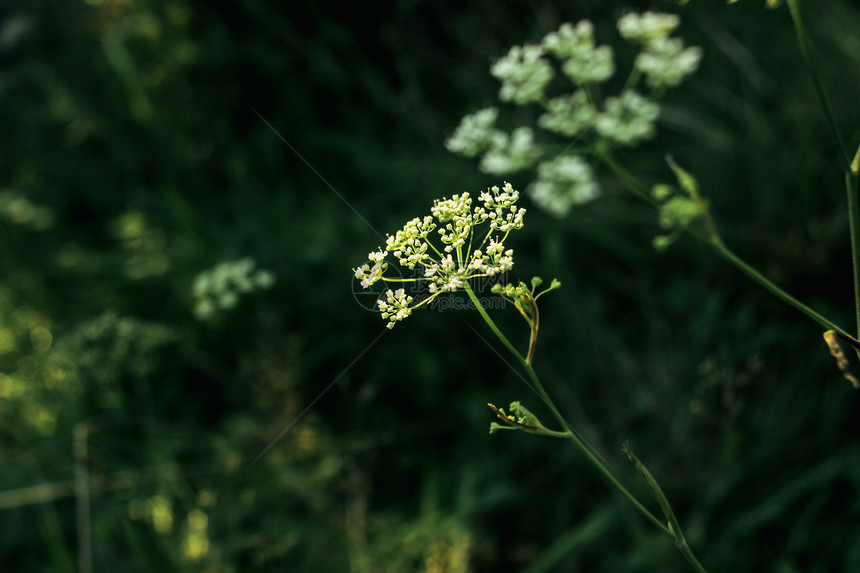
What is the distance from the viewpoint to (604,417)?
2.16 m

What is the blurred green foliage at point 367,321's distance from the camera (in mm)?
1854

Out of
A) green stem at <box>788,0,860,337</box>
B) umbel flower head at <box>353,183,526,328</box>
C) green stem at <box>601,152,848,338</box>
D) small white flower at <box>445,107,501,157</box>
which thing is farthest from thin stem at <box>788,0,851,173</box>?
small white flower at <box>445,107,501,157</box>

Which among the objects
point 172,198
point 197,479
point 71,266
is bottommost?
point 197,479

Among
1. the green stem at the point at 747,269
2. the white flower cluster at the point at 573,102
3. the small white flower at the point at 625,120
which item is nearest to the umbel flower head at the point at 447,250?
the green stem at the point at 747,269

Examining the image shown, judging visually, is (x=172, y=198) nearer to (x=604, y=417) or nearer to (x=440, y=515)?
(x=440, y=515)

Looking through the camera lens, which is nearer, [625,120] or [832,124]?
[832,124]

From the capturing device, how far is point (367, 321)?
2523mm

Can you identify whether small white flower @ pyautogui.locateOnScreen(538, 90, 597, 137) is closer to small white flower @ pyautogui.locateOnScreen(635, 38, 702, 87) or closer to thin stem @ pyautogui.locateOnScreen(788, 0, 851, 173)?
small white flower @ pyautogui.locateOnScreen(635, 38, 702, 87)

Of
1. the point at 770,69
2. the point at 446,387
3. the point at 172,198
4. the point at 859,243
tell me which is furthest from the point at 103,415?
the point at 770,69

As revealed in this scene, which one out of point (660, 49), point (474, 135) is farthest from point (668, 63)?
point (474, 135)

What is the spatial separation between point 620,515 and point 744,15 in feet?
7.72

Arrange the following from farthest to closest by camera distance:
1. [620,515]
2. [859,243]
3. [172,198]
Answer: [172,198], [620,515], [859,243]

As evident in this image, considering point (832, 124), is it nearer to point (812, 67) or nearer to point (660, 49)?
point (812, 67)

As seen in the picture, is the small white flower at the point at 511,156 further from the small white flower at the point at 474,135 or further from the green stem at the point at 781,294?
the green stem at the point at 781,294
